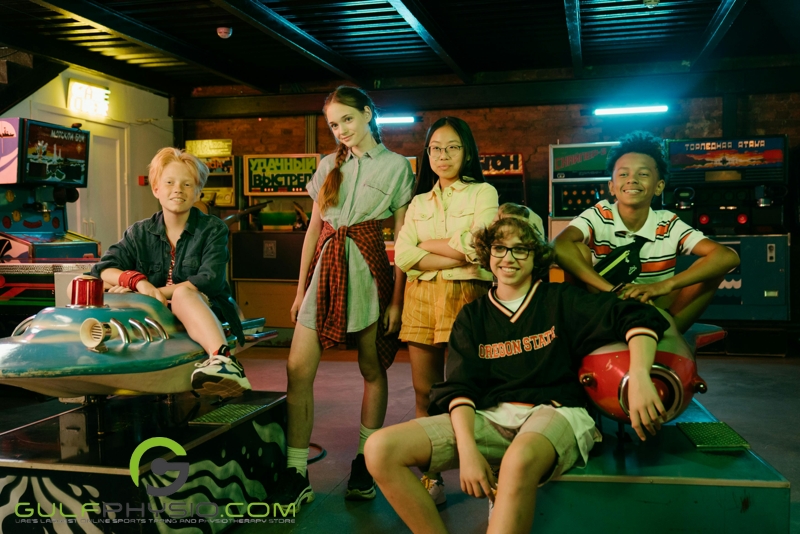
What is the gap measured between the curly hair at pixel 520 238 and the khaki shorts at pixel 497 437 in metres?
0.49

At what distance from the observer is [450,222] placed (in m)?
2.64

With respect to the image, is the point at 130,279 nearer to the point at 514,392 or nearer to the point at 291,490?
the point at 291,490

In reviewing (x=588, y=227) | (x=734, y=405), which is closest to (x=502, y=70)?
(x=734, y=405)

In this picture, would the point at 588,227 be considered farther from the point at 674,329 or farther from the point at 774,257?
the point at 774,257

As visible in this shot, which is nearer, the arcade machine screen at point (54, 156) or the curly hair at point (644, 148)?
the curly hair at point (644, 148)

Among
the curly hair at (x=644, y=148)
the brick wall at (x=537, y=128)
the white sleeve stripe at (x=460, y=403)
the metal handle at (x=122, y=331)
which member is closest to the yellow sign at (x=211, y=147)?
the brick wall at (x=537, y=128)

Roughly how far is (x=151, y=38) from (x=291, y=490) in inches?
190

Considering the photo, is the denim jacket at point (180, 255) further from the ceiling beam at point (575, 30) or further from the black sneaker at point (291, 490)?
the ceiling beam at point (575, 30)

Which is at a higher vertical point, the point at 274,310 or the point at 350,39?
the point at 350,39

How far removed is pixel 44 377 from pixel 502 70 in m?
6.47

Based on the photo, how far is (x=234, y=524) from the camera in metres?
2.54

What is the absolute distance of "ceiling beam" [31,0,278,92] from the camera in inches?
204

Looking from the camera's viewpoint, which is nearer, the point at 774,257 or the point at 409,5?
the point at 409,5

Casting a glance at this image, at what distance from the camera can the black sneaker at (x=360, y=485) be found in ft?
9.17
